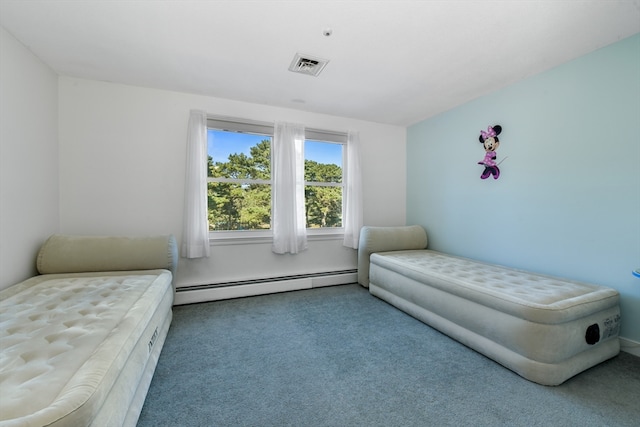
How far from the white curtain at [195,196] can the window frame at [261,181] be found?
0.17m

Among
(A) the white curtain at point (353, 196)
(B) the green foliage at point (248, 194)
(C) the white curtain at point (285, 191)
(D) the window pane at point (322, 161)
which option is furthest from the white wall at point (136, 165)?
(A) the white curtain at point (353, 196)

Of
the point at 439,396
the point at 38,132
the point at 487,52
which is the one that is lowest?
the point at 439,396

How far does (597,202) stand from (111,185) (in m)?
4.46

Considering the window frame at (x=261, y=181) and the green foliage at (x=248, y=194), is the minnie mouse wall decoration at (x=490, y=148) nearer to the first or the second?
the window frame at (x=261, y=181)

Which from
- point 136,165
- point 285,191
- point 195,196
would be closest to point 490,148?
point 285,191

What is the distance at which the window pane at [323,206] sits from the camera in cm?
362

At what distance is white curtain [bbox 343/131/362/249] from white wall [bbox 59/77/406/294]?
2.49ft

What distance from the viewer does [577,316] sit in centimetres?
159

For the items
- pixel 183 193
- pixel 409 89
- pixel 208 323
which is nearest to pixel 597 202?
pixel 409 89

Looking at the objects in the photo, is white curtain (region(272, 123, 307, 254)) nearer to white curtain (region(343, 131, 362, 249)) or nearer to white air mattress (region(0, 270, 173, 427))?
white curtain (region(343, 131, 362, 249))

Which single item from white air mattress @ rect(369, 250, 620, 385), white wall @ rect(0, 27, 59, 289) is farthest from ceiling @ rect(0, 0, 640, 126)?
white air mattress @ rect(369, 250, 620, 385)

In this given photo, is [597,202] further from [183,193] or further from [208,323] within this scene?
[183,193]

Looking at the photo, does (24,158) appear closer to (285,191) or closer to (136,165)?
(136,165)

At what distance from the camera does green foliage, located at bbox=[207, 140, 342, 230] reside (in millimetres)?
3148
